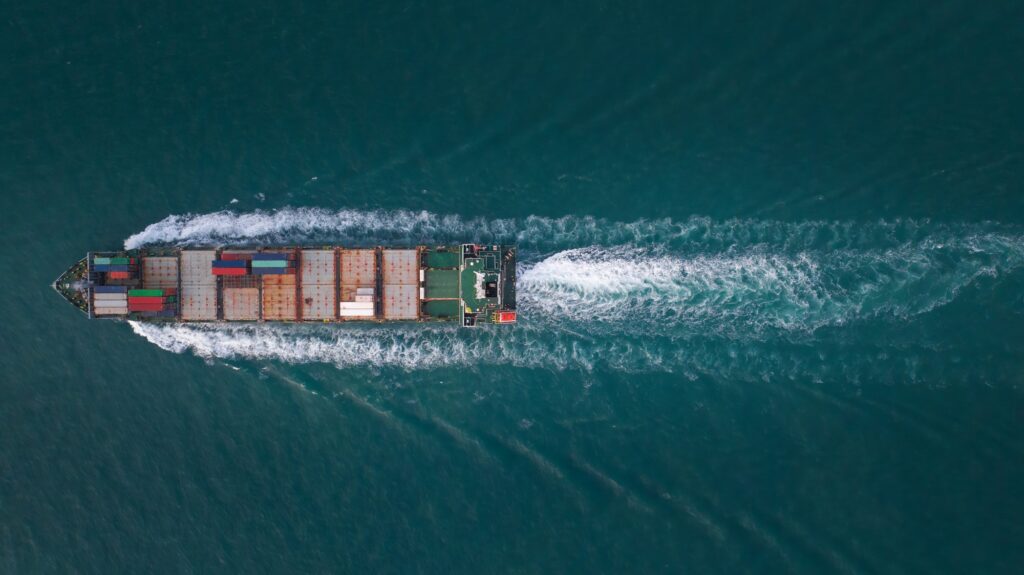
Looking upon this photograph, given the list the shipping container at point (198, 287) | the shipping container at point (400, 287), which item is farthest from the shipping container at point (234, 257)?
the shipping container at point (400, 287)

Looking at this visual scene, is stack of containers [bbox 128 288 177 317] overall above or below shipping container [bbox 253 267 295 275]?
below

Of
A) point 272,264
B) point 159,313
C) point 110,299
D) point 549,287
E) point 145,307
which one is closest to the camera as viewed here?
point 272,264

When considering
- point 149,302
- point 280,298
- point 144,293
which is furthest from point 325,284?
point 144,293

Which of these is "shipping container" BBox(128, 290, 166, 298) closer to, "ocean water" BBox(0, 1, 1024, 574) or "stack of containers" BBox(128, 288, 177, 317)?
"stack of containers" BBox(128, 288, 177, 317)

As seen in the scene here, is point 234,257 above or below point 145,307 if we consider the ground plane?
above

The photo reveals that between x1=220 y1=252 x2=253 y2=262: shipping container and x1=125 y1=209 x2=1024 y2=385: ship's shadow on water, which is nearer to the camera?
x1=220 y1=252 x2=253 y2=262: shipping container

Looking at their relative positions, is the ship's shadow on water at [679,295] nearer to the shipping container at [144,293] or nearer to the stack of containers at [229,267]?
the stack of containers at [229,267]

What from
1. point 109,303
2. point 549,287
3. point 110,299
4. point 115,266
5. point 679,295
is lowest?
point 109,303

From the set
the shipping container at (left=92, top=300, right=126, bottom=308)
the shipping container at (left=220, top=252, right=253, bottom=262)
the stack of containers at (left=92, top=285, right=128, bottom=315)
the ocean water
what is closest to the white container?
the stack of containers at (left=92, top=285, right=128, bottom=315)

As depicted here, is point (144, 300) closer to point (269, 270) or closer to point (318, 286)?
point (269, 270)
